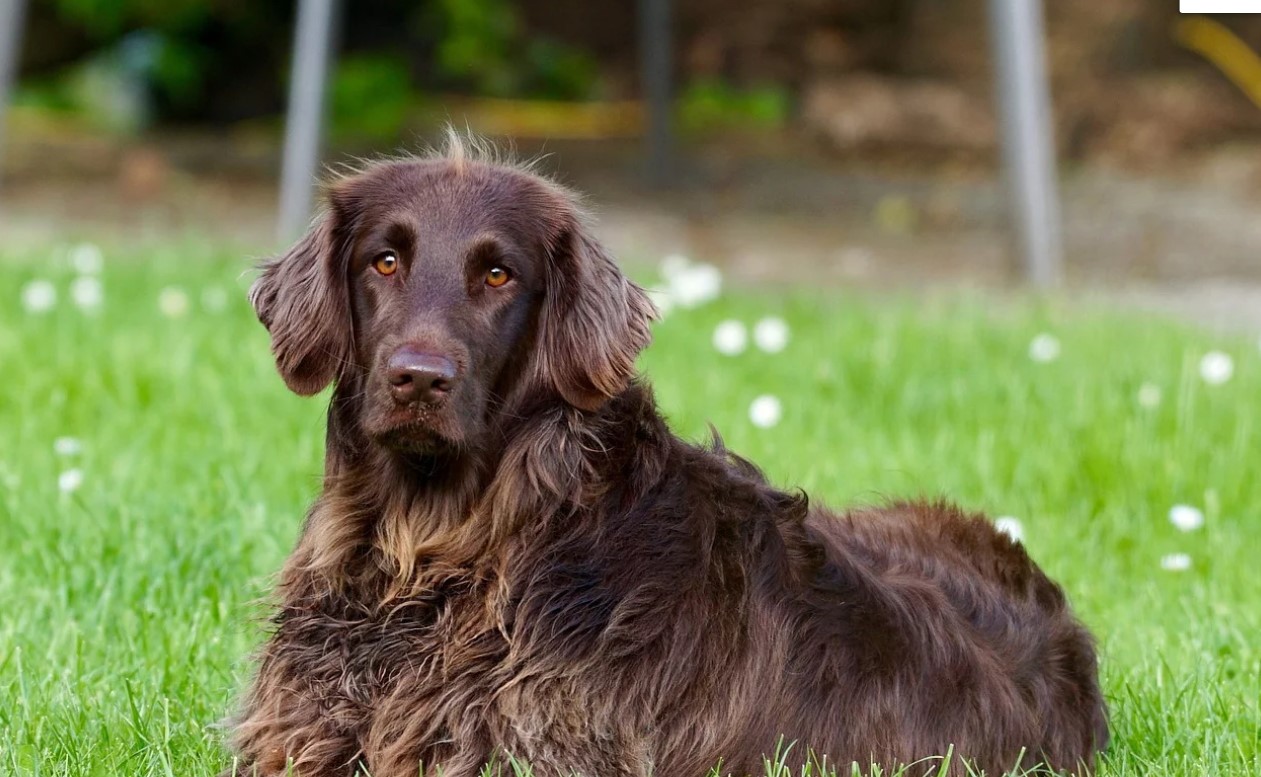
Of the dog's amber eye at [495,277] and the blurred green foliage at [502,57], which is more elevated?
the dog's amber eye at [495,277]

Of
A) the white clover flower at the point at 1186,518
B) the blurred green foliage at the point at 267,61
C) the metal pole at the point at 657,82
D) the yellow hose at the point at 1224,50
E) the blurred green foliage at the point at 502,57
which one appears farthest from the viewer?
the blurred green foliage at the point at 502,57

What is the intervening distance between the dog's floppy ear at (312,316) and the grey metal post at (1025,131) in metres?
6.13

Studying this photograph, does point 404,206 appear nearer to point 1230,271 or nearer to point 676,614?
point 676,614

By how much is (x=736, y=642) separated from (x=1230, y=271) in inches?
299

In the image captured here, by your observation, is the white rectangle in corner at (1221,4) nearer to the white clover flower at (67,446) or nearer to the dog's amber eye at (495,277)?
the dog's amber eye at (495,277)

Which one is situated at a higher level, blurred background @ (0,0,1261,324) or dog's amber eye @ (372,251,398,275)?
dog's amber eye @ (372,251,398,275)

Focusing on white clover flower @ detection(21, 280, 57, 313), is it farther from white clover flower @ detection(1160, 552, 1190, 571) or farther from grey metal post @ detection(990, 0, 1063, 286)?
grey metal post @ detection(990, 0, 1063, 286)

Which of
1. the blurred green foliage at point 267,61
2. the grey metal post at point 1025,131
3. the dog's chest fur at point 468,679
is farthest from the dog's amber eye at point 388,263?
the blurred green foliage at point 267,61

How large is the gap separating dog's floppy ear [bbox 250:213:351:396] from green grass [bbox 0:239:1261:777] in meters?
0.71

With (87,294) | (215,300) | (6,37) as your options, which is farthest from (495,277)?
Answer: (6,37)

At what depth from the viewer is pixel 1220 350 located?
22.7 ft

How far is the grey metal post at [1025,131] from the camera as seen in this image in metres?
8.54

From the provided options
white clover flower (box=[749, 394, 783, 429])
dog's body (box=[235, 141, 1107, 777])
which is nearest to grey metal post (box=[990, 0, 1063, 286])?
white clover flower (box=[749, 394, 783, 429])

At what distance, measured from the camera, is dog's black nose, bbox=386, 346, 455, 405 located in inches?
110
